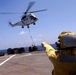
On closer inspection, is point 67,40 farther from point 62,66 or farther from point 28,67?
point 28,67

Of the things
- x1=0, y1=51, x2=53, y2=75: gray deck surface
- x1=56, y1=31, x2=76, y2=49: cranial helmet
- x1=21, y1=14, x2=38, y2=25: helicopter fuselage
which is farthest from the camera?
x1=21, y1=14, x2=38, y2=25: helicopter fuselage

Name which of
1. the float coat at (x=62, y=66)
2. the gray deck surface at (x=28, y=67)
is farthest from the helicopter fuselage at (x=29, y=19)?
the float coat at (x=62, y=66)

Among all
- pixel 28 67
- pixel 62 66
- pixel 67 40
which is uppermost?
pixel 67 40

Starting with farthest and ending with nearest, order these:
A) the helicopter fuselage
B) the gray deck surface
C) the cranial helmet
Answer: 1. the helicopter fuselage
2. the gray deck surface
3. the cranial helmet

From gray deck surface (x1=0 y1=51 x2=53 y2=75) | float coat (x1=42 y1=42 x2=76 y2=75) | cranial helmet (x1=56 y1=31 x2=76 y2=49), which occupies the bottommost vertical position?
gray deck surface (x1=0 y1=51 x2=53 y2=75)

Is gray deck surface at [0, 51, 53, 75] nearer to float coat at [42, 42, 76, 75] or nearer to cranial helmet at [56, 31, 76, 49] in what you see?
float coat at [42, 42, 76, 75]

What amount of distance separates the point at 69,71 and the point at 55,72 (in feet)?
0.75

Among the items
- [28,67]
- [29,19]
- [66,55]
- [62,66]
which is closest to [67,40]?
[66,55]

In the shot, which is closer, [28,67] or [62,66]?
[62,66]

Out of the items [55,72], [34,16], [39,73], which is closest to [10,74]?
[39,73]

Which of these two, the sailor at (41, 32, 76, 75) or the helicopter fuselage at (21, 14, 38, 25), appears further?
the helicopter fuselage at (21, 14, 38, 25)

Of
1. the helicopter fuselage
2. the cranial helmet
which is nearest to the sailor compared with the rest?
the cranial helmet

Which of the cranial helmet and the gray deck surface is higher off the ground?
the cranial helmet

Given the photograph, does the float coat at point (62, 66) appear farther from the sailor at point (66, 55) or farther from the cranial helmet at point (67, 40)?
the cranial helmet at point (67, 40)
